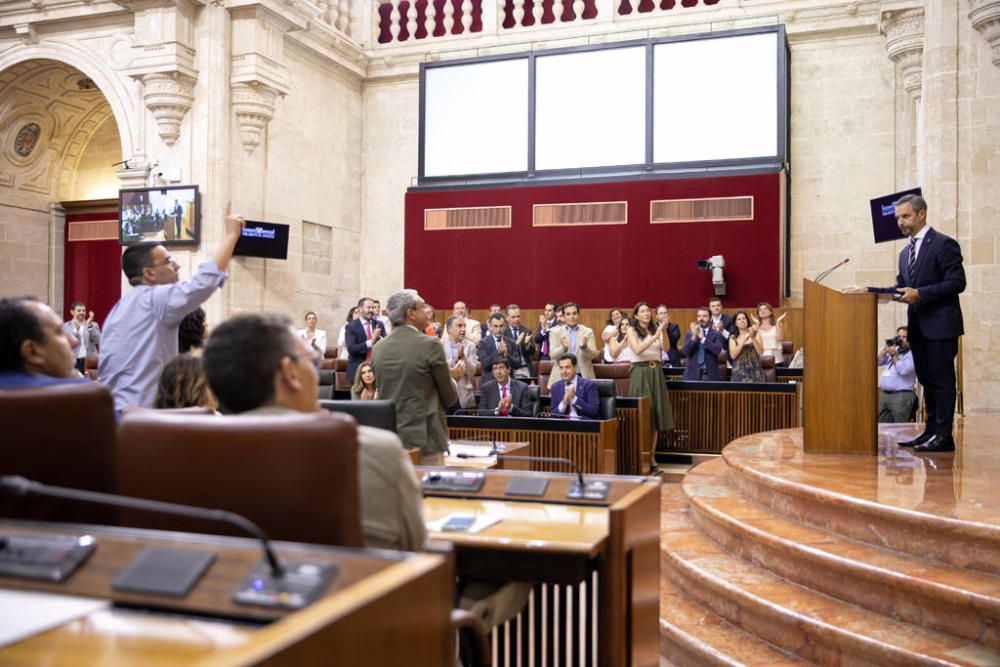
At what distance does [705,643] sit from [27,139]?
1241 centimetres

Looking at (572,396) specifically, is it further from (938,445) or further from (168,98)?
(168,98)

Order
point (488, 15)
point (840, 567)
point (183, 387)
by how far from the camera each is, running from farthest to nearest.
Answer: point (488, 15) < point (840, 567) < point (183, 387)

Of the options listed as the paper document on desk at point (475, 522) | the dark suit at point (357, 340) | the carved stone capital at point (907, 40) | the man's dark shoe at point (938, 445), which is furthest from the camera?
the carved stone capital at point (907, 40)

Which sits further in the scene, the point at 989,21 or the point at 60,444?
the point at 989,21

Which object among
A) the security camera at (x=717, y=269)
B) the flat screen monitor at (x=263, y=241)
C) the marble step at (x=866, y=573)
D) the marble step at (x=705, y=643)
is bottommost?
the marble step at (x=705, y=643)

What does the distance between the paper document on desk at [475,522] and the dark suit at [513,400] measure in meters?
4.28

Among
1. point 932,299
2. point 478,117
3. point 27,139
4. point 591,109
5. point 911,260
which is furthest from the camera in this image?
point 27,139

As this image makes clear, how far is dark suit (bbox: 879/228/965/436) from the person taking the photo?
4496 mm

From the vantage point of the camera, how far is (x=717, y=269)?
→ 11.0m

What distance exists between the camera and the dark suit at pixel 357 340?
8.34 metres

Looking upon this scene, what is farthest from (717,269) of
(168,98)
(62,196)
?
(62,196)

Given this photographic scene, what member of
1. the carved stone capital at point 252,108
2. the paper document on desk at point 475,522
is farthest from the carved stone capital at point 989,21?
the carved stone capital at point 252,108

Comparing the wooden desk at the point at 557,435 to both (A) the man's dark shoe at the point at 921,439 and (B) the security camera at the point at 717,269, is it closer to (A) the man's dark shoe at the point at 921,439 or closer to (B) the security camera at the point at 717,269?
(A) the man's dark shoe at the point at 921,439

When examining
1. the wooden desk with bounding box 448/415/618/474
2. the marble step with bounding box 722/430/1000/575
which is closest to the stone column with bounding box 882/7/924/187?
the wooden desk with bounding box 448/415/618/474
